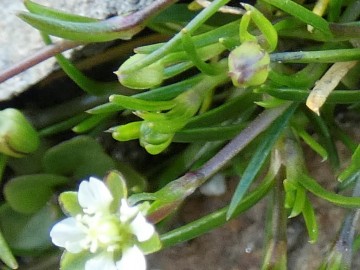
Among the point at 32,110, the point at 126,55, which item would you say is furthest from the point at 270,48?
the point at 32,110

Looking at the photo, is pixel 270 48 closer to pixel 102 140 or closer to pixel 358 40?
pixel 358 40

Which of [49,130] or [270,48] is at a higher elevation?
[270,48]

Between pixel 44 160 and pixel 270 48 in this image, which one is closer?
pixel 270 48

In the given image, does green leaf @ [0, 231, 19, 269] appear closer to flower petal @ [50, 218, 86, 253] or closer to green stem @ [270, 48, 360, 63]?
flower petal @ [50, 218, 86, 253]

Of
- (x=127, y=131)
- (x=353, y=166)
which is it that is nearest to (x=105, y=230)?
(x=127, y=131)

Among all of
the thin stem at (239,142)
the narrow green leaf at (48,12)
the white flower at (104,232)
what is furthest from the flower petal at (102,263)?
the narrow green leaf at (48,12)
